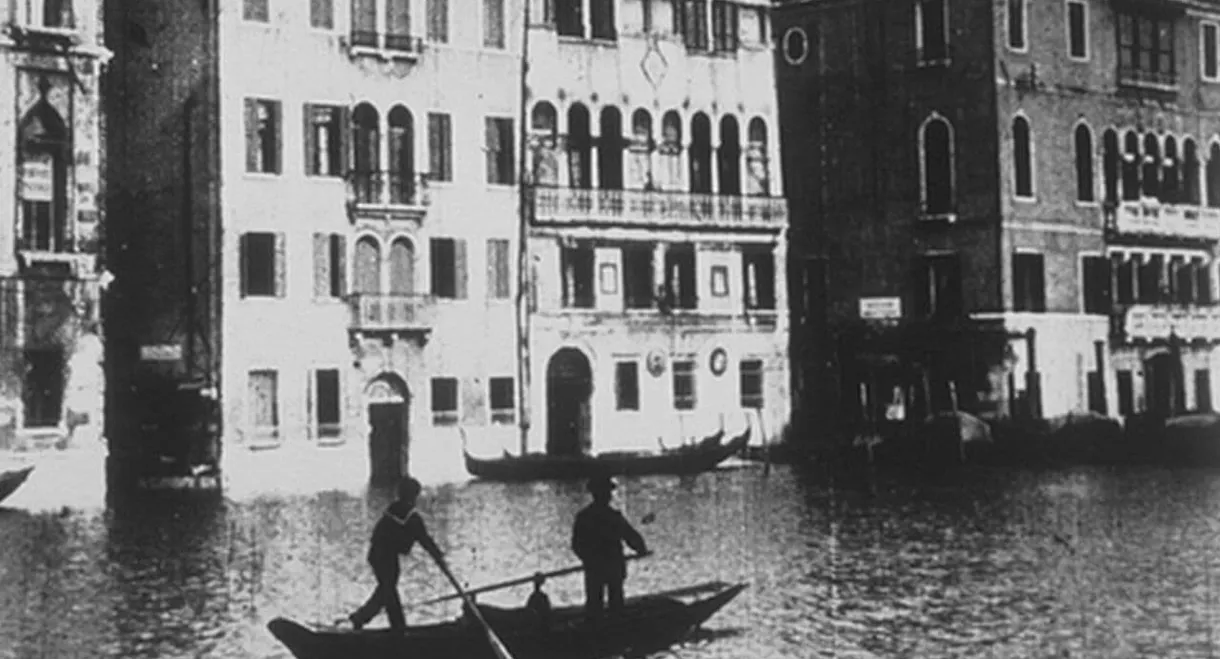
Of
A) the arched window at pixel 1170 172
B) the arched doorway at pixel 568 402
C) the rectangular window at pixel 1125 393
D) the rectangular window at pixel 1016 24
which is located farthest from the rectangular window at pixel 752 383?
the rectangular window at pixel 1016 24

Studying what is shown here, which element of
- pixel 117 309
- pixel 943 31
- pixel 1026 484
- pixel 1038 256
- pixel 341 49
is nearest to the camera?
pixel 117 309

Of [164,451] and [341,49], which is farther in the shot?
[341,49]

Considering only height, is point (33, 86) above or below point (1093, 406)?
above

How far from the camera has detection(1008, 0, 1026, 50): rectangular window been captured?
1822 centimetres

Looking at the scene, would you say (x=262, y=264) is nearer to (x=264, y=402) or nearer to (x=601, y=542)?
(x=264, y=402)

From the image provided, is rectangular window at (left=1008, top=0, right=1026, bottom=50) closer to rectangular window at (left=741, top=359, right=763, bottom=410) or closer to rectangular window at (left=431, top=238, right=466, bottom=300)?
rectangular window at (left=741, top=359, right=763, bottom=410)

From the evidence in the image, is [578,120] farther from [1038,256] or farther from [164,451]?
[1038,256]

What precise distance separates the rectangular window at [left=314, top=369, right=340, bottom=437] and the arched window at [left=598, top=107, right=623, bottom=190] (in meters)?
2.18

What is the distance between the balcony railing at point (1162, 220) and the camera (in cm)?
1409

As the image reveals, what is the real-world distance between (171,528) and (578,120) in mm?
3619

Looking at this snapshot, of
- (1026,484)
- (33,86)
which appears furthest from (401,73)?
(1026,484)

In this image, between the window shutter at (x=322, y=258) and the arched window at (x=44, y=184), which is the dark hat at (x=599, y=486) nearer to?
the arched window at (x=44, y=184)

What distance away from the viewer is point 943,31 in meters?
19.0

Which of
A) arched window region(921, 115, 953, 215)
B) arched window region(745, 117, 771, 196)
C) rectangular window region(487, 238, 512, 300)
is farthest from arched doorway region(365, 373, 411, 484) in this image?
arched window region(921, 115, 953, 215)
